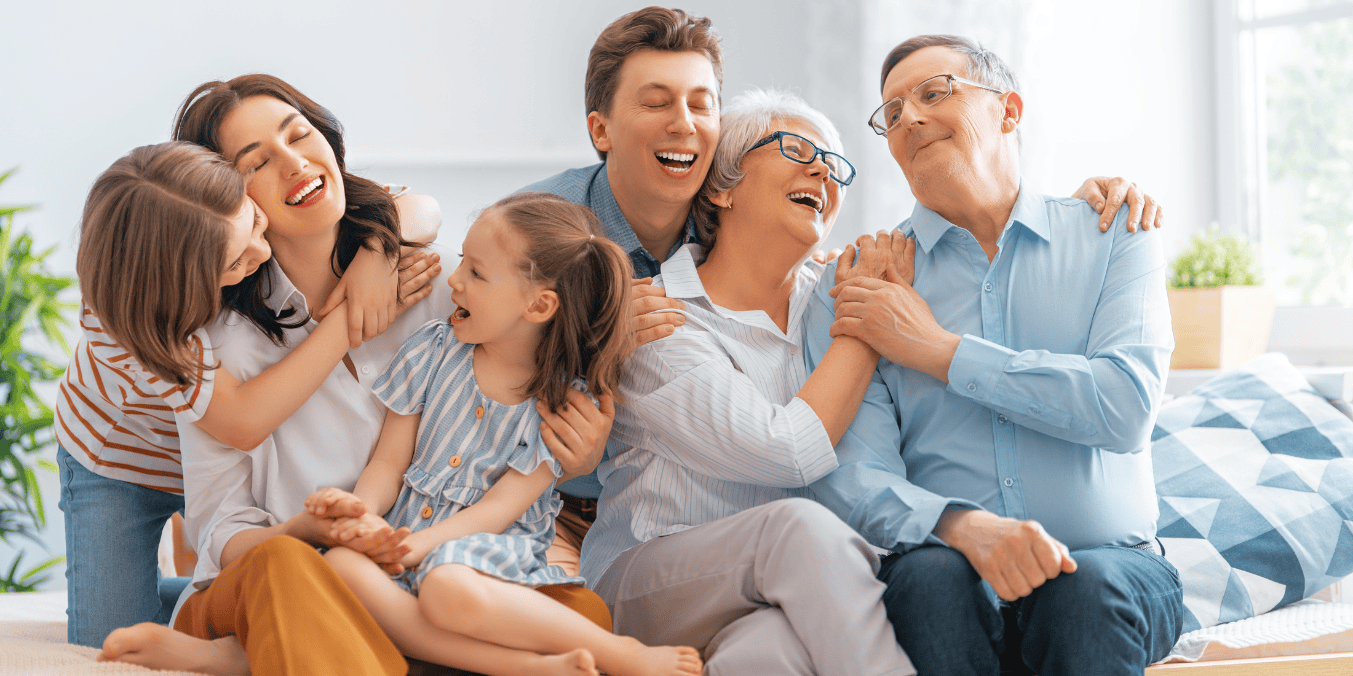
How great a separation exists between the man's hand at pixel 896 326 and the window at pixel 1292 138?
2309 millimetres

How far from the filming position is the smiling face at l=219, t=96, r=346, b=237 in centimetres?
143

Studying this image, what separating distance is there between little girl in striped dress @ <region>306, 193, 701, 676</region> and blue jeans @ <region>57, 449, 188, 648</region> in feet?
2.05

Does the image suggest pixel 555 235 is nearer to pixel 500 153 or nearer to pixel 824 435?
pixel 824 435

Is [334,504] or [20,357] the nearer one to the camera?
[334,504]

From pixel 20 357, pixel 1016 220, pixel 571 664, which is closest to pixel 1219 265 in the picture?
pixel 1016 220

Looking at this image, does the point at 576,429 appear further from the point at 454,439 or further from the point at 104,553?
the point at 104,553

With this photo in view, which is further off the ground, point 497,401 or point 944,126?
point 944,126

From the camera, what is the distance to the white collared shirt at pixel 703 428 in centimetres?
141

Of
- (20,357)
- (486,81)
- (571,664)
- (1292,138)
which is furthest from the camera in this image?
(486,81)

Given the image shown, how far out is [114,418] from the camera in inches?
65.1

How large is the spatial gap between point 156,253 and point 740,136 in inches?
39.3

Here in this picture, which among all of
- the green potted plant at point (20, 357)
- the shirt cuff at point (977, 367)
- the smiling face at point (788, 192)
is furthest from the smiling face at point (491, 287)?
the green potted plant at point (20, 357)

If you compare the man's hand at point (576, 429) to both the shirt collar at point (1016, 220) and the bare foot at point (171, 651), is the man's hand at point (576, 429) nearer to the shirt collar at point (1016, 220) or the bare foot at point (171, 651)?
the bare foot at point (171, 651)

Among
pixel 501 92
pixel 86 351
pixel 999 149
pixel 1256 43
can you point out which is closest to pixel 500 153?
pixel 501 92
